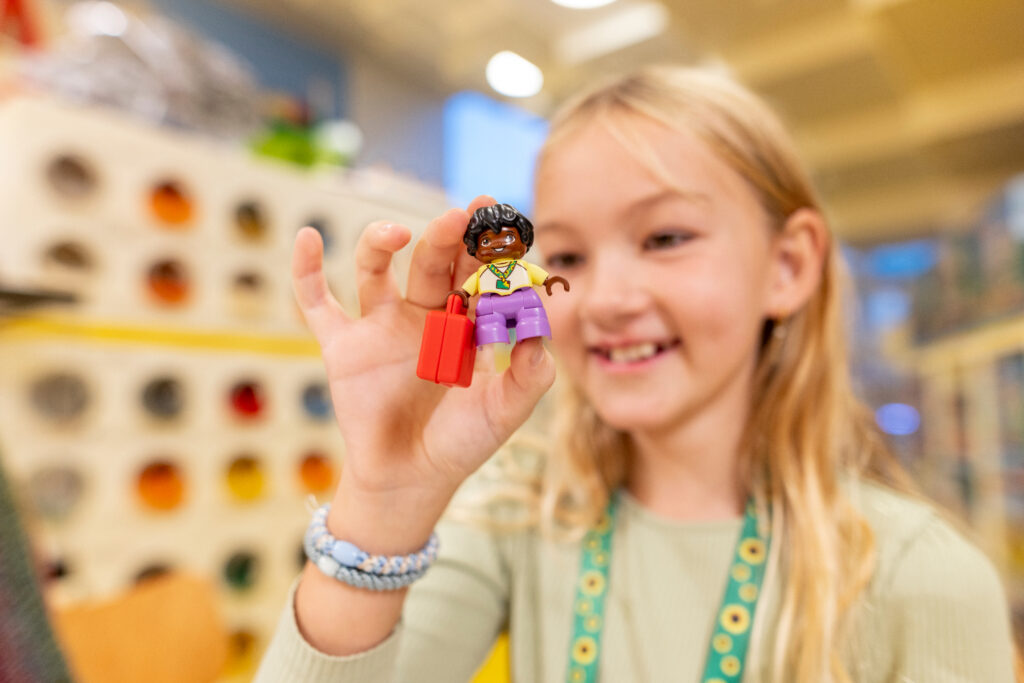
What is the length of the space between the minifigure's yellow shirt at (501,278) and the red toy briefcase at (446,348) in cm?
2

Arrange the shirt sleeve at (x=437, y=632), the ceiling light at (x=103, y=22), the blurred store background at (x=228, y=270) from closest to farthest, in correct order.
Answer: the shirt sleeve at (x=437, y=632) → the blurred store background at (x=228, y=270) → the ceiling light at (x=103, y=22)

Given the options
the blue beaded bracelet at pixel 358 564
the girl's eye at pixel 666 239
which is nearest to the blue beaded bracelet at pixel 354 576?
the blue beaded bracelet at pixel 358 564

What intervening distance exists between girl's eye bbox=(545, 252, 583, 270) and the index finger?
0.49 ft

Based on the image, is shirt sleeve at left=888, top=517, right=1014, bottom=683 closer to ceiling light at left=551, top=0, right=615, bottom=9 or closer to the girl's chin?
the girl's chin

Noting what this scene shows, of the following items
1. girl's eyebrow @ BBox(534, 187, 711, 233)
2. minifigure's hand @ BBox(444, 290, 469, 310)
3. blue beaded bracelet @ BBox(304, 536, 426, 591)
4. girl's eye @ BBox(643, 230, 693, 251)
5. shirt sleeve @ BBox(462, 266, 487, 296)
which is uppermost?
girl's eyebrow @ BBox(534, 187, 711, 233)

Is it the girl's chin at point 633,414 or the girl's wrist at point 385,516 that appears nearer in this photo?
the girl's wrist at point 385,516

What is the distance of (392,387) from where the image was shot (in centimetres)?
32

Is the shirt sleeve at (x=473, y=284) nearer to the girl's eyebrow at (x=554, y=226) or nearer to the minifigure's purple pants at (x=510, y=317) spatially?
the minifigure's purple pants at (x=510, y=317)

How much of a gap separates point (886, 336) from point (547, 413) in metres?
1.78

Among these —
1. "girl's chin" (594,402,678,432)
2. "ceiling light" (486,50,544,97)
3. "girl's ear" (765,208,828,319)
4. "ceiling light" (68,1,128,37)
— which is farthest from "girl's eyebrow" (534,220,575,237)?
Result: "ceiling light" (486,50,544,97)

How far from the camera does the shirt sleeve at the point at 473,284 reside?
0.26m

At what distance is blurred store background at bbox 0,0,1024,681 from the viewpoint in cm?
83

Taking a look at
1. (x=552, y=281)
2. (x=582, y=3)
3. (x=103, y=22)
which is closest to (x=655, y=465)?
(x=552, y=281)

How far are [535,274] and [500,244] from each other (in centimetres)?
2
